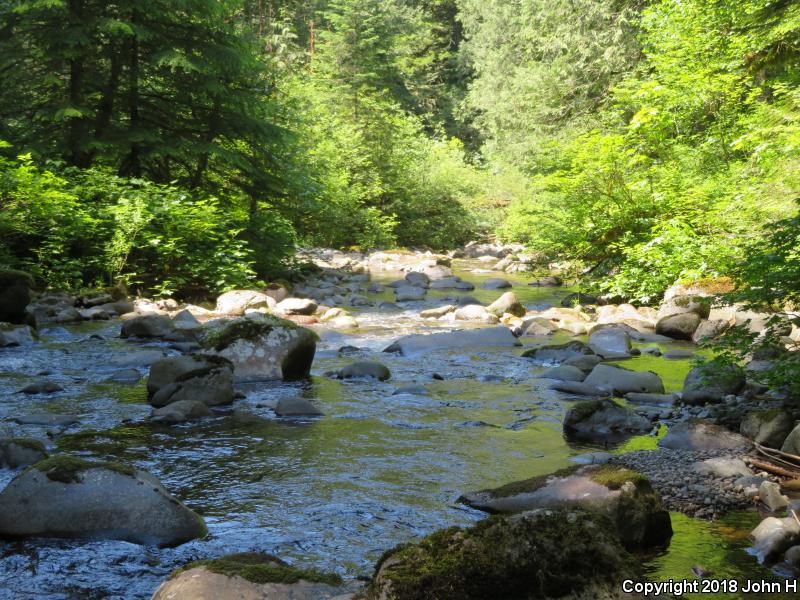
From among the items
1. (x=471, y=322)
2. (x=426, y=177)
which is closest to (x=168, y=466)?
(x=471, y=322)

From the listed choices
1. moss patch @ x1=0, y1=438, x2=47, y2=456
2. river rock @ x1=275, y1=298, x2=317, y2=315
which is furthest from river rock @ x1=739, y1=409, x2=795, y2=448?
river rock @ x1=275, y1=298, x2=317, y2=315

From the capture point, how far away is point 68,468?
14.7 feet

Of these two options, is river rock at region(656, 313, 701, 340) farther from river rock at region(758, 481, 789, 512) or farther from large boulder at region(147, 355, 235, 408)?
large boulder at region(147, 355, 235, 408)

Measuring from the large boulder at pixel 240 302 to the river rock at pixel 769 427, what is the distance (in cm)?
957

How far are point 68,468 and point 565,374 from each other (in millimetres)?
6143

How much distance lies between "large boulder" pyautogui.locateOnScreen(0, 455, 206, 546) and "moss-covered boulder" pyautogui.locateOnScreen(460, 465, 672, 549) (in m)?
1.91

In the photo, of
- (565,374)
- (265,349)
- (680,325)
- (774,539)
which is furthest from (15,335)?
(680,325)

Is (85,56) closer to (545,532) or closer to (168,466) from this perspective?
(168,466)

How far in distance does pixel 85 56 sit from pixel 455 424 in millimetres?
12263

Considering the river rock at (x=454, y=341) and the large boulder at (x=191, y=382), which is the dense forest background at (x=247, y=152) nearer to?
the river rock at (x=454, y=341)

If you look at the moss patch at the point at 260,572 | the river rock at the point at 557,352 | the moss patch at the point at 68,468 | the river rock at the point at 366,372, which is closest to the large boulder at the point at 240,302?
the river rock at the point at 366,372

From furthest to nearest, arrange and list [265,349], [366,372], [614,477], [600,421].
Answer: [366,372] → [265,349] → [600,421] → [614,477]

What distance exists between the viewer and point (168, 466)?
223 inches

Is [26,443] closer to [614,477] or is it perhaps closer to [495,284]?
[614,477]
